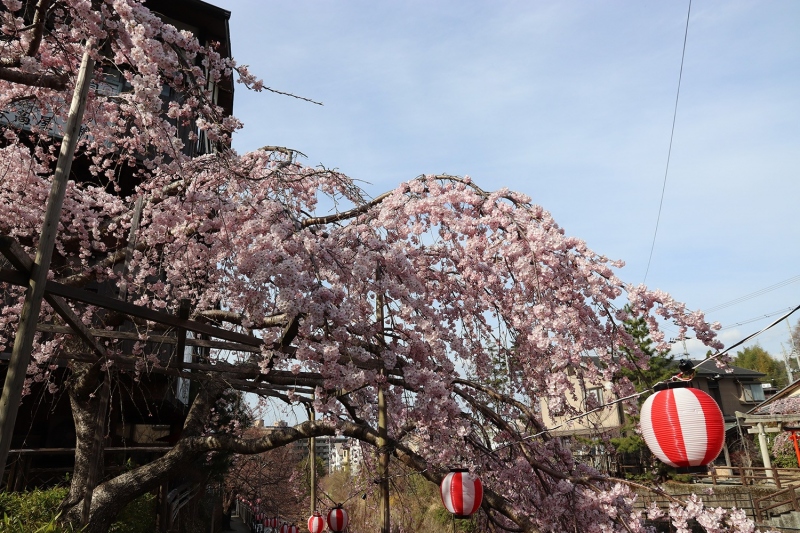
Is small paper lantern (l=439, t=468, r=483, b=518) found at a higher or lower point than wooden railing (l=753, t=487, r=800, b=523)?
higher

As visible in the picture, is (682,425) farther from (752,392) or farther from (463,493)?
(752,392)

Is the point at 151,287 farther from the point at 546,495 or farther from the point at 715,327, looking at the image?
the point at 715,327

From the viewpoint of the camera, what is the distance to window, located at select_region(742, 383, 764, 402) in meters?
30.7

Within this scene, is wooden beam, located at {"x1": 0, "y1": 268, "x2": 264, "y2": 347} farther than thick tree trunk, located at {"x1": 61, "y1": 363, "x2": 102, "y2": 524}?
No

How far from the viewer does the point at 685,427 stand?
4672 mm

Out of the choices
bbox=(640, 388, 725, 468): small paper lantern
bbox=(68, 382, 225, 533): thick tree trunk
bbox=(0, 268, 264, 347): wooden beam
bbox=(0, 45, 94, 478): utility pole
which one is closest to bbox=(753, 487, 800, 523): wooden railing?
bbox=(640, 388, 725, 468): small paper lantern

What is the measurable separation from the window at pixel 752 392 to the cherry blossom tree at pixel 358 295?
3047 cm

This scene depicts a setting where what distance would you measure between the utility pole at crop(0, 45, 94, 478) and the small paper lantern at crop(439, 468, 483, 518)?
3.98 meters

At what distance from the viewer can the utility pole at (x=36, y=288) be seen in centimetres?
311

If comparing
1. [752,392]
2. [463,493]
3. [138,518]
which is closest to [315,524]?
[138,518]

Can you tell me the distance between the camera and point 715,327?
5.17 metres

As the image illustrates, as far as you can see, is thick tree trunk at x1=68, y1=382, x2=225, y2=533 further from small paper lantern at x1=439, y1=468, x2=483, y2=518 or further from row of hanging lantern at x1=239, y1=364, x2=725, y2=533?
row of hanging lantern at x1=239, y1=364, x2=725, y2=533

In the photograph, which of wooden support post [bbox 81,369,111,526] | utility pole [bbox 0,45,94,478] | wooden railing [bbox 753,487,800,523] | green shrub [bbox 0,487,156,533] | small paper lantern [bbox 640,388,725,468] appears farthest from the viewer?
wooden railing [bbox 753,487,800,523]

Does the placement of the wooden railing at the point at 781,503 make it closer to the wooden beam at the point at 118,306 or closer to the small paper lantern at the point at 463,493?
the small paper lantern at the point at 463,493
